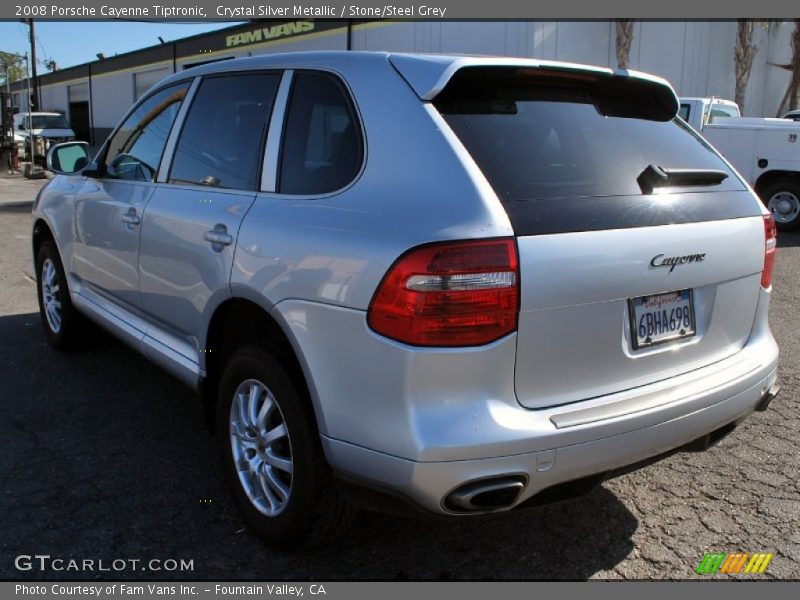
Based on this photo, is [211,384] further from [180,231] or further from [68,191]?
[68,191]

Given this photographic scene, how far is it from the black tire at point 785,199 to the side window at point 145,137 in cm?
1046

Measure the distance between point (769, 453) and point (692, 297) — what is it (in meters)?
1.63

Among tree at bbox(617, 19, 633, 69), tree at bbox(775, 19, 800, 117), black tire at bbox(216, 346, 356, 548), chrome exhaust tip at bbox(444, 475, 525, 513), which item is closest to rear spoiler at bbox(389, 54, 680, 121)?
black tire at bbox(216, 346, 356, 548)

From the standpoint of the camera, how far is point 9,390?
4574 mm

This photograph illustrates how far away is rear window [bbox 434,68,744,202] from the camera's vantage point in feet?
8.00

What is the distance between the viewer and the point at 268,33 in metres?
26.7

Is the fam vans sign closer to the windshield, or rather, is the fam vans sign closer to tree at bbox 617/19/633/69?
the windshield

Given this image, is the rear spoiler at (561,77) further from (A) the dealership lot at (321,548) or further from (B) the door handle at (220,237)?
(A) the dealership lot at (321,548)

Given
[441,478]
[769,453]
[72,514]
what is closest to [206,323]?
[72,514]

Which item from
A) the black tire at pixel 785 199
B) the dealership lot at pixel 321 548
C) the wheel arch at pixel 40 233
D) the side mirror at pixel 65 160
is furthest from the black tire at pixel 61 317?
the black tire at pixel 785 199

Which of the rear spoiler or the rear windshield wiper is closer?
the rear spoiler

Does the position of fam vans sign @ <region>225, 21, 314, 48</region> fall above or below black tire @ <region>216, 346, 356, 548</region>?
above

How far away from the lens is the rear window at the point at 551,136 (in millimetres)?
2438

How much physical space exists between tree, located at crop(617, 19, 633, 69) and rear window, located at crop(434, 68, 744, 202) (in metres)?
19.8
